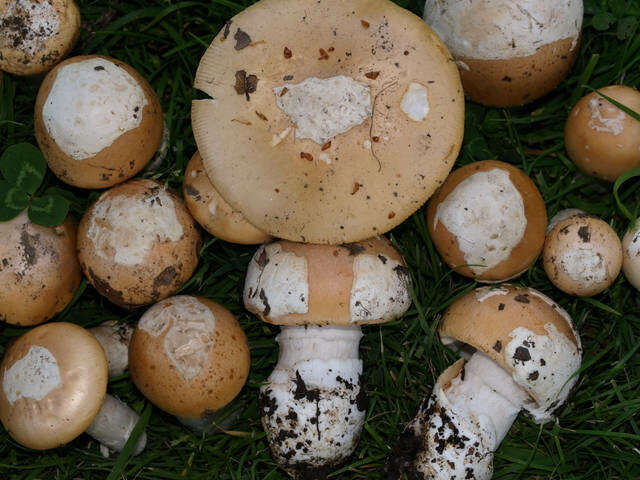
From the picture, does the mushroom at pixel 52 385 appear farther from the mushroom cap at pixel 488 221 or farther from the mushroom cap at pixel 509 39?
the mushroom cap at pixel 509 39

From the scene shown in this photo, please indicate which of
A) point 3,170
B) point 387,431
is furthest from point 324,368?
point 3,170

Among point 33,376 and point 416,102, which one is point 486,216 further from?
point 33,376

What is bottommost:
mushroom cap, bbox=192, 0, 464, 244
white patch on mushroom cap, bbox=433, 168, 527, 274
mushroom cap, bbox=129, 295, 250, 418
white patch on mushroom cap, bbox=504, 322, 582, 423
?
white patch on mushroom cap, bbox=504, 322, 582, 423

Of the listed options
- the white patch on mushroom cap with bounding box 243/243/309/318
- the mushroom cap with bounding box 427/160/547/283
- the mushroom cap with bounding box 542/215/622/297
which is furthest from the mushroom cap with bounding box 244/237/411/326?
the mushroom cap with bounding box 542/215/622/297

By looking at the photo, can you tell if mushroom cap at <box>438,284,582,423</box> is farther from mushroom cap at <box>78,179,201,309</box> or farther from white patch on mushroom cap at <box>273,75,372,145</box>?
mushroom cap at <box>78,179,201,309</box>

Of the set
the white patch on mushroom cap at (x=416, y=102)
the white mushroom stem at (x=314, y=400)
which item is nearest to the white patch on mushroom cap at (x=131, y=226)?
the white mushroom stem at (x=314, y=400)
